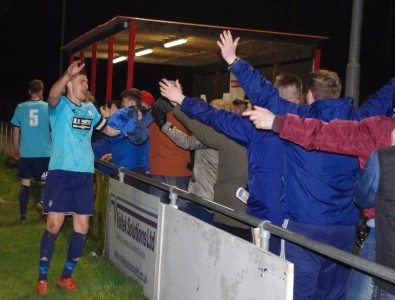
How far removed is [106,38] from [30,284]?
7.75 m

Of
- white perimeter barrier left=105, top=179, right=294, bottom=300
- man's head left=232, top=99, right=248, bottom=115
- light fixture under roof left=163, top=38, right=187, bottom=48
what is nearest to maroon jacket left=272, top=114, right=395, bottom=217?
white perimeter barrier left=105, top=179, right=294, bottom=300

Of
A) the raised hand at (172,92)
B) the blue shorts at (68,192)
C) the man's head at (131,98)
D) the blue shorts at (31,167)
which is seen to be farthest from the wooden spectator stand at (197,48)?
the raised hand at (172,92)

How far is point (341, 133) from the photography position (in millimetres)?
3760

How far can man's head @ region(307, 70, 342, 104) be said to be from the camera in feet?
14.8

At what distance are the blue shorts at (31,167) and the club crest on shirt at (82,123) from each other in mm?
3979

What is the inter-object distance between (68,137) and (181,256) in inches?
73.6

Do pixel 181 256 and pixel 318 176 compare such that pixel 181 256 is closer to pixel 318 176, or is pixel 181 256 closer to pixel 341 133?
pixel 318 176

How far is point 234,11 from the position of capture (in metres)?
42.3

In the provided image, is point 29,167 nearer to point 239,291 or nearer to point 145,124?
point 145,124

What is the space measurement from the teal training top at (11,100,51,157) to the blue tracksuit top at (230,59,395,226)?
6.31m

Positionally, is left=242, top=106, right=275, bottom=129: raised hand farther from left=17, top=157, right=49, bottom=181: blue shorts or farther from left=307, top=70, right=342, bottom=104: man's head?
left=17, top=157, right=49, bottom=181: blue shorts

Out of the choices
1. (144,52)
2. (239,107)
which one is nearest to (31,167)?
(239,107)

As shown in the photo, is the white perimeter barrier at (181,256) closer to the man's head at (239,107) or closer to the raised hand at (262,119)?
the raised hand at (262,119)

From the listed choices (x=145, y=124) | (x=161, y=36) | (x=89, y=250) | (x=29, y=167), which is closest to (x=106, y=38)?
(x=161, y=36)
